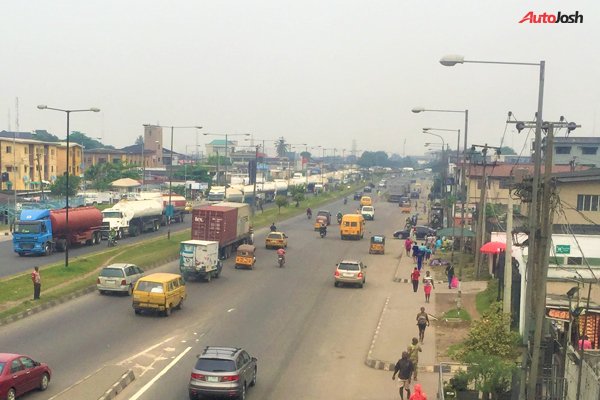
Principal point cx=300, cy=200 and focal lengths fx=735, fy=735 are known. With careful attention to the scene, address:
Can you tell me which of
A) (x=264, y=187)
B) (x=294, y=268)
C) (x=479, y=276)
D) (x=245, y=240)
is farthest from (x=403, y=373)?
(x=264, y=187)

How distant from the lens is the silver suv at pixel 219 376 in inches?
693

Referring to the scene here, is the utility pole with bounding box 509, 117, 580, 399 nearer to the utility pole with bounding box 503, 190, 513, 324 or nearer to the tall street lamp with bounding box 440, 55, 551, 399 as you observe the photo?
the tall street lamp with bounding box 440, 55, 551, 399

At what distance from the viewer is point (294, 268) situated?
1801 inches

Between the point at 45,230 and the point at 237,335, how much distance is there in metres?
24.4

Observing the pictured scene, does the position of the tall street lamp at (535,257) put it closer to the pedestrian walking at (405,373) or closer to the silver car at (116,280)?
the pedestrian walking at (405,373)

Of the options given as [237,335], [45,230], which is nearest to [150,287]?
[237,335]

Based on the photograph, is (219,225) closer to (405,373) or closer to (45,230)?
(45,230)

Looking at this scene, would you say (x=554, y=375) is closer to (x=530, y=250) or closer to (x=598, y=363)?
(x=598, y=363)

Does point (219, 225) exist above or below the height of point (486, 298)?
above

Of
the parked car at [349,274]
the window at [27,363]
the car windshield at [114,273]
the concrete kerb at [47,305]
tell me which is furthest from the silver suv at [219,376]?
the parked car at [349,274]

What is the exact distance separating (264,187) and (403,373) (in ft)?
308

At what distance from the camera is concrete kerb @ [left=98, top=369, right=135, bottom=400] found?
17.7 m

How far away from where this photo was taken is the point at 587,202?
46500 mm

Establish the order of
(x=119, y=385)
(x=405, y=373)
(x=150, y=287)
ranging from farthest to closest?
1. (x=150, y=287)
2. (x=405, y=373)
3. (x=119, y=385)
